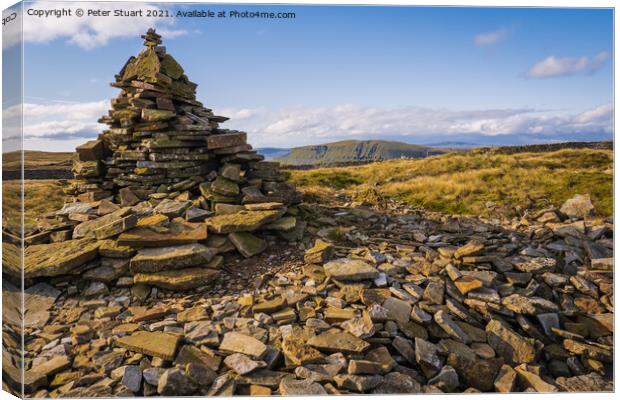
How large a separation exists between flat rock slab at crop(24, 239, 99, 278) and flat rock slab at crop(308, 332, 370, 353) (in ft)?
17.2

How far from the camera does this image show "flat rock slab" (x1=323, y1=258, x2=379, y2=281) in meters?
7.93

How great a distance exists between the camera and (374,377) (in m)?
5.71

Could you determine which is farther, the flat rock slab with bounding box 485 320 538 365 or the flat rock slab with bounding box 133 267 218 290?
the flat rock slab with bounding box 133 267 218 290

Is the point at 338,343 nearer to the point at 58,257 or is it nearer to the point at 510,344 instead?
the point at 510,344

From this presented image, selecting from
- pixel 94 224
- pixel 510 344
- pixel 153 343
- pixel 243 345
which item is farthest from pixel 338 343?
pixel 94 224

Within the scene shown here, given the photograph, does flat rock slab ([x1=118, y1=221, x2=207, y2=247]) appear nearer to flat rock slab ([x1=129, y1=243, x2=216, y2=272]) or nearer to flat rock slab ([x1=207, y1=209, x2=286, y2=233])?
flat rock slab ([x1=129, y1=243, x2=216, y2=272])

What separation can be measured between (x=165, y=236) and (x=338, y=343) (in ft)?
15.0

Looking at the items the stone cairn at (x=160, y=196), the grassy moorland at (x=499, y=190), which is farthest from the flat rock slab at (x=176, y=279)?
the grassy moorland at (x=499, y=190)

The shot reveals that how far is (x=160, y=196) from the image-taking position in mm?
11102

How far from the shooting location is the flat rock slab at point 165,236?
8.38 metres

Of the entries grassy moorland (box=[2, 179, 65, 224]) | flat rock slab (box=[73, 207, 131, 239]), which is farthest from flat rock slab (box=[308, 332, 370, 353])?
flat rock slab (box=[73, 207, 131, 239])

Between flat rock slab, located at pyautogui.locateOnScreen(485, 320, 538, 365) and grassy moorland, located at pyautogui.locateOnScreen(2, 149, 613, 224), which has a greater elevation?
grassy moorland, located at pyautogui.locateOnScreen(2, 149, 613, 224)

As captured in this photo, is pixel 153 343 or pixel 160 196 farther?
pixel 160 196

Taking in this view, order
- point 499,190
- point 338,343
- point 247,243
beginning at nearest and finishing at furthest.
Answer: point 338,343 < point 247,243 < point 499,190
